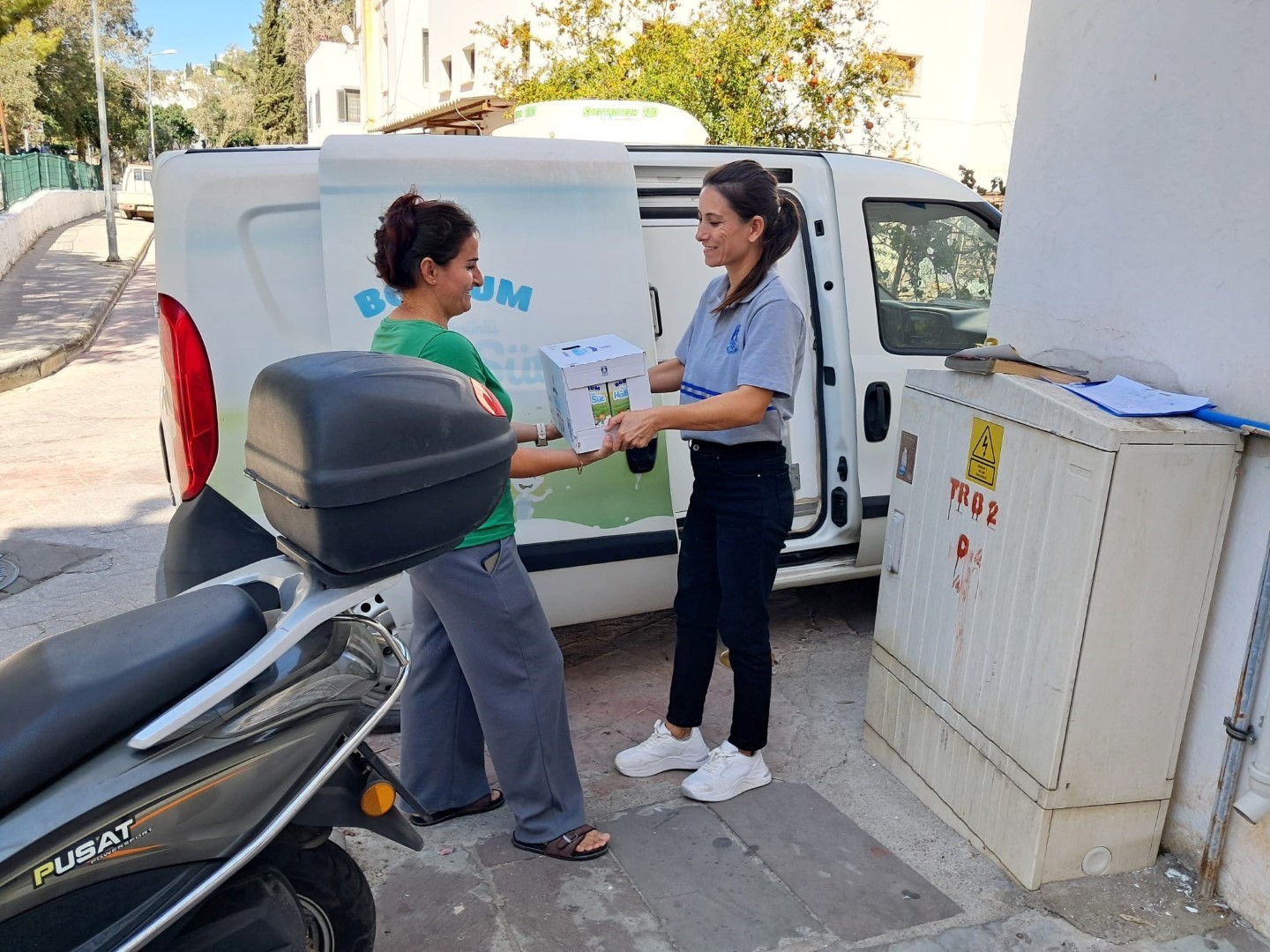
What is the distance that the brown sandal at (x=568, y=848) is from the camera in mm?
2766

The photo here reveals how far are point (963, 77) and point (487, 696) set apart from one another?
57.6ft

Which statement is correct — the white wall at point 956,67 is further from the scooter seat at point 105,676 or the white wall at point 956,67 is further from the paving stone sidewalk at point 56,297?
the scooter seat at point 105,676

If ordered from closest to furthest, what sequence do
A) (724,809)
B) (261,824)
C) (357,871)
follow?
(261,824)
(357,871)
(724,809)

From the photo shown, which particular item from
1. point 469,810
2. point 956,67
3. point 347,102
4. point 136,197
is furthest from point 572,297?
point 347,102

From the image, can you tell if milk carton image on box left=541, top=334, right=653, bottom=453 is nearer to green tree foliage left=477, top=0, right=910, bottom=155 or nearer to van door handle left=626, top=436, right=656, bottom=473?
van door handle left=626, top=436, right=656, bottom=473

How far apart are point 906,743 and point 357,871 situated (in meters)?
1.76

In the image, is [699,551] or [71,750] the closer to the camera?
[71,750]

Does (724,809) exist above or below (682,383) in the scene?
below

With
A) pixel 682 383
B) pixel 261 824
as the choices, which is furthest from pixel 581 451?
pixel 261 824

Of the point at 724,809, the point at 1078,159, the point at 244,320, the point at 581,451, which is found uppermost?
the point at 1078,159

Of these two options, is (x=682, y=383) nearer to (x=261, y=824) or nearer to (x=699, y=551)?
(x=699, y=551)

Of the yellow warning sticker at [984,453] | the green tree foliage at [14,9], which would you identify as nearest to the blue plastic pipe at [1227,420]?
the yellow warning sticker at [984,453]

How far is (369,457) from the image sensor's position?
1672 millimetres

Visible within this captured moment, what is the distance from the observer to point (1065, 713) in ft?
8.09
